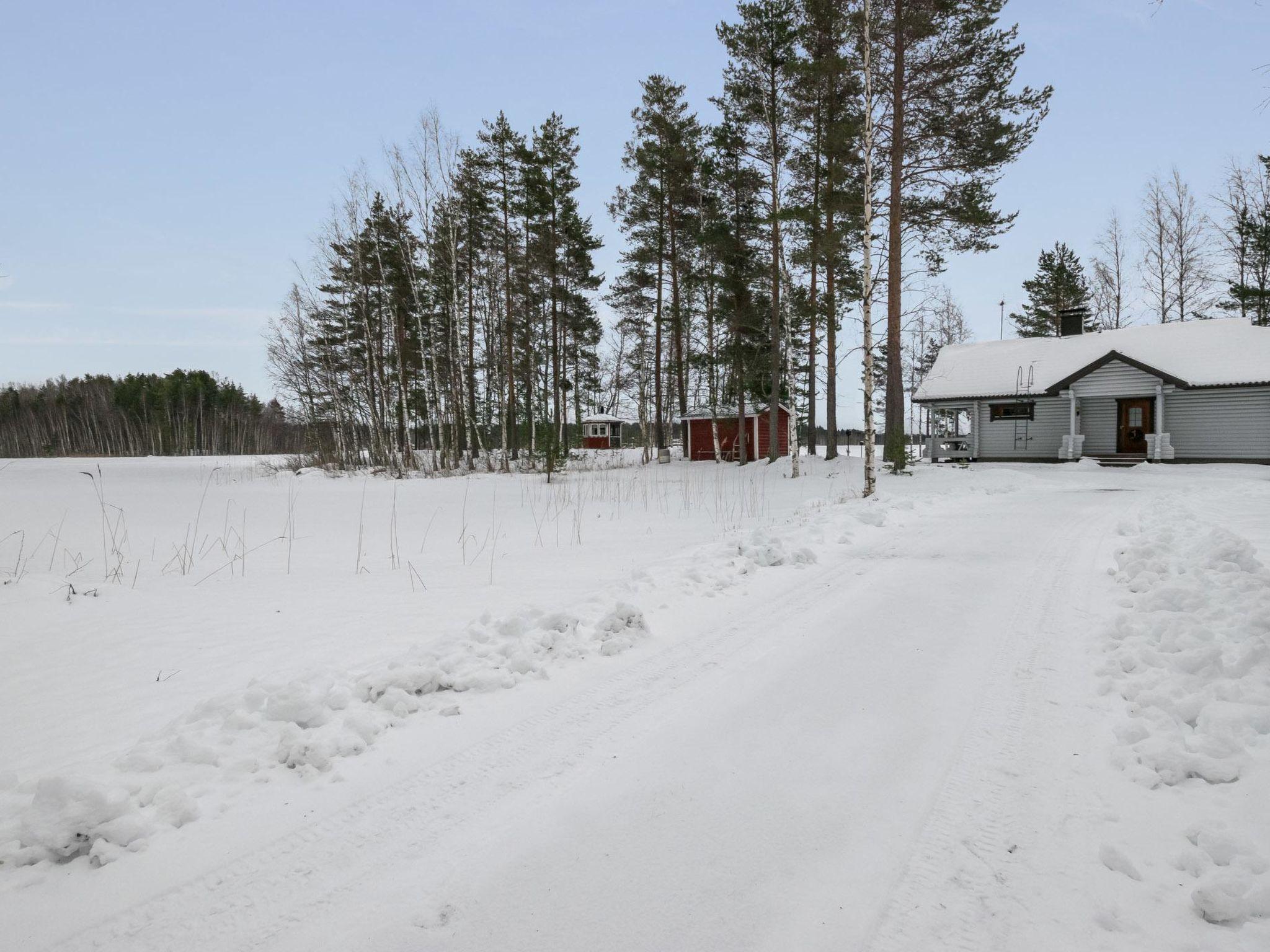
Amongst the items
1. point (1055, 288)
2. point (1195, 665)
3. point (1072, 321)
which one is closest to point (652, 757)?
point (1195, 665)

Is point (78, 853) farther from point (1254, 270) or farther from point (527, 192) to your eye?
point (1254, 270)

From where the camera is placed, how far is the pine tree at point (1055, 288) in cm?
3297

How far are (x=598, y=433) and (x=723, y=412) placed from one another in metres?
18.2

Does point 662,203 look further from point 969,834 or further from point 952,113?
point 969,834

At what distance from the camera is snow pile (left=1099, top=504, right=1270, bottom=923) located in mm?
1792

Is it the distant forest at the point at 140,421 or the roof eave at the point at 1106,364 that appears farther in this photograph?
the distant forest at the point at 140,421

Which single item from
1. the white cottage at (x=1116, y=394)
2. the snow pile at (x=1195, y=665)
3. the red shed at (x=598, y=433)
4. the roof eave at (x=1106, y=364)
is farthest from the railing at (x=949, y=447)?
the red shed at (x=598, y=433)

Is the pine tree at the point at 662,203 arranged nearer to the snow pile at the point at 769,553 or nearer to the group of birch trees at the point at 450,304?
the group of birch trees at the point at 450,304

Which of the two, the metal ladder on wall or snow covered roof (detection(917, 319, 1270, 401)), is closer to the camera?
snow covered roof (detection(917, 319, 1270, 401))

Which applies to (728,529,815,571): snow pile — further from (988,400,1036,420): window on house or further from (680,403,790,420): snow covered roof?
(988,400,1036,420): window on house

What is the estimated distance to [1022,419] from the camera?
24.2 meters

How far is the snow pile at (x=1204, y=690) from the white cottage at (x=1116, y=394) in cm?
2078

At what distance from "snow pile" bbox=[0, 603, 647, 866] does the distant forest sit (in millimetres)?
59715

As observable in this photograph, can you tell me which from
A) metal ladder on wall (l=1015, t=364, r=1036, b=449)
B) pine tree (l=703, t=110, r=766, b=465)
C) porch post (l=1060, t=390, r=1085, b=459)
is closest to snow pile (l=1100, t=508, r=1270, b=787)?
pine tree (l=703, t=110, r=766, b=465)
